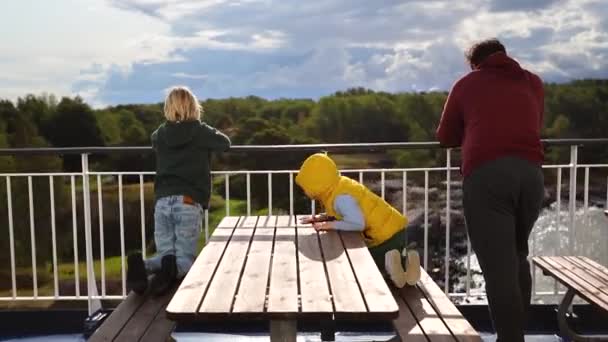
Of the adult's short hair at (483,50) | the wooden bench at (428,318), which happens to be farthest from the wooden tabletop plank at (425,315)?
the adult's short hair at (483,50)

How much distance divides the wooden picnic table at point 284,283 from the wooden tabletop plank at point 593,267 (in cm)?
118

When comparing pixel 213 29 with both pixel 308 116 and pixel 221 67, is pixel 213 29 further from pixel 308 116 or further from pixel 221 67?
pixel 308 116

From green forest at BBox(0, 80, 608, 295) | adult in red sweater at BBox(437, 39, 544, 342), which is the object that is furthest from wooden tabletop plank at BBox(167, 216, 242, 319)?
green forest at BBox(0, 80, 608, 295)

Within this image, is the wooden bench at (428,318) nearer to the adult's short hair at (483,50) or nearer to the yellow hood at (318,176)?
the yellow hood at (318,176)

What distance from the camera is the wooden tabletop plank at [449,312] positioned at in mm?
1967

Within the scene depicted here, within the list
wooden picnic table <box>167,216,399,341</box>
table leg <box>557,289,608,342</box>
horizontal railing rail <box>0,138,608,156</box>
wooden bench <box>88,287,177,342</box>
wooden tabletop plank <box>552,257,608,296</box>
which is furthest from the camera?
horizontal railing rail <box>0,138,608,156</box>

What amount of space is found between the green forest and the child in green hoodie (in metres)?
5.06

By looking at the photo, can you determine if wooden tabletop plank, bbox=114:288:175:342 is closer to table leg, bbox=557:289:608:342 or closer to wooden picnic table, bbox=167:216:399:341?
wooden picnic table, bbox=167:216:399:341

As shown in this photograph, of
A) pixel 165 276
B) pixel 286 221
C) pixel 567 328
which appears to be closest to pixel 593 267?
pixel 567 328

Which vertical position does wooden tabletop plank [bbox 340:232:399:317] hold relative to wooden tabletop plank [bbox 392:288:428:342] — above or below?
above

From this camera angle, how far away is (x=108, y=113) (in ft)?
68.5

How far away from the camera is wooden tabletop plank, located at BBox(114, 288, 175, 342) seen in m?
2.07

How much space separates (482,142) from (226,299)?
1.26 metres

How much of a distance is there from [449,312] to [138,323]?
3.70ft
